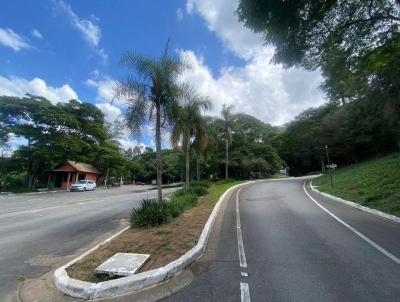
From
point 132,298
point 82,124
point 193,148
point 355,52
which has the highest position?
point 82,124

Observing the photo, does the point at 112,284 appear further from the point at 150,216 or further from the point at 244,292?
the point at 150,216

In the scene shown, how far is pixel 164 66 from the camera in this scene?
38.4 feet

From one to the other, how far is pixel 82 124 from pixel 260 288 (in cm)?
4486

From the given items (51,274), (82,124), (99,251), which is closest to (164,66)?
(99,251)

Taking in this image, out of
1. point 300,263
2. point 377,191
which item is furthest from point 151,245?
point 377,191

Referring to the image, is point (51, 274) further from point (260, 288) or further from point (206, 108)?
point (206, 108)

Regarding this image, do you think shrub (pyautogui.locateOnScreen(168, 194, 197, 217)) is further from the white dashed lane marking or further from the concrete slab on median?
the concrete slab on median

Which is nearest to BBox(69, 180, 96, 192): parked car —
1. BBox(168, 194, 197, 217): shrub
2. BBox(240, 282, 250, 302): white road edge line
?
BBox(168, 194, 197, 217): shrub

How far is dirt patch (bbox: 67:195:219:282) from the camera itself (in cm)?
536

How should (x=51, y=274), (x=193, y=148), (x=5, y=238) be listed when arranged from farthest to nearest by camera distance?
(x=193, y=148) < (x=5, y=238) < (x=51, y=274)

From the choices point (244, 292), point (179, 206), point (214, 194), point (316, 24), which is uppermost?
point (316, 24)

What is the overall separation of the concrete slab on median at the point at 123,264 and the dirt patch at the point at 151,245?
13cm

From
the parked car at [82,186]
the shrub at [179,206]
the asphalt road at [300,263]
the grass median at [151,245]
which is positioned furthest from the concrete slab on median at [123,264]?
the parked car at [82,186]

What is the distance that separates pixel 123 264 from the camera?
17.5ft
